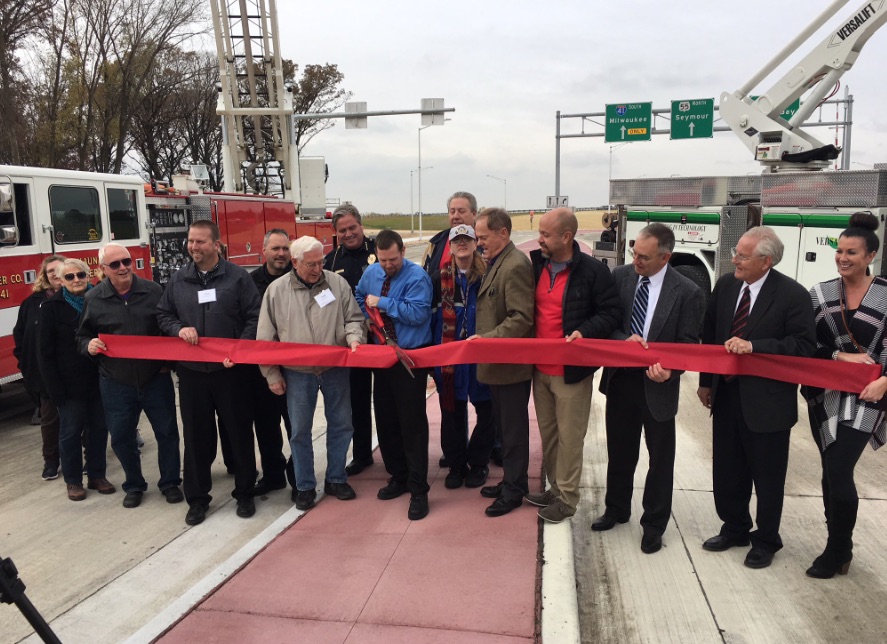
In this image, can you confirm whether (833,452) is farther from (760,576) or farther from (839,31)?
(839,31)

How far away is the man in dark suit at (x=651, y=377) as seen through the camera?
395cm

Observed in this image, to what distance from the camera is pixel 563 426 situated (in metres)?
4.28

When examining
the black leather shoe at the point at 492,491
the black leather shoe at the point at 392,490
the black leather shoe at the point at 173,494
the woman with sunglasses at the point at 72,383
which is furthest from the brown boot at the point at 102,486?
the black leather shoe at the point at 492,491

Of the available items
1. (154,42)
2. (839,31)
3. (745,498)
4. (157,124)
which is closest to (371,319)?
(745,498)

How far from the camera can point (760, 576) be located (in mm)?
3873

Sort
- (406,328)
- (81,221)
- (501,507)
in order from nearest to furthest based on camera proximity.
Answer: (501,507), (406,328), (81,221)

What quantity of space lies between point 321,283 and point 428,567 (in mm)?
2007

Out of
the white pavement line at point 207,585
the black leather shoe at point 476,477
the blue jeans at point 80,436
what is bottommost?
the white pavement line at point 207,585

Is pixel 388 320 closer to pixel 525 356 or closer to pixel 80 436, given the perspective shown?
pixel 525 356

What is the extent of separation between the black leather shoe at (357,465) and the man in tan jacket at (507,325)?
4.85ft

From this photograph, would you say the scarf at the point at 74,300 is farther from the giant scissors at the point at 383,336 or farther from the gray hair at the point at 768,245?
the gray hair at the point at 768,245

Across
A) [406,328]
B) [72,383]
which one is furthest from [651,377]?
[72,383]

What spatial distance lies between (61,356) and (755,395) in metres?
4.82

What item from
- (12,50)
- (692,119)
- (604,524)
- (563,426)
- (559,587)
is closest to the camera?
(559,587)
